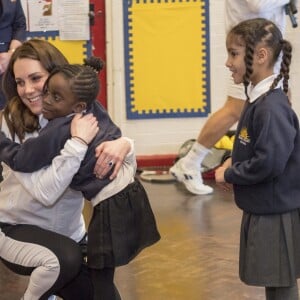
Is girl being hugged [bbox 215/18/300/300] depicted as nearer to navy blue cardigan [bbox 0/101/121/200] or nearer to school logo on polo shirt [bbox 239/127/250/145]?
school logo on polo shirt [bbox 239/127/250/145]

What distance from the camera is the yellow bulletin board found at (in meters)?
5.21

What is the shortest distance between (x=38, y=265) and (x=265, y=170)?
745 mm

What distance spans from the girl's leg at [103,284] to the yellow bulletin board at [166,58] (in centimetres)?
313

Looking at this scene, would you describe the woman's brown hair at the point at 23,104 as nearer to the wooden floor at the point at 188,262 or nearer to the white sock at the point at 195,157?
the wooden floor at the point at 188,262

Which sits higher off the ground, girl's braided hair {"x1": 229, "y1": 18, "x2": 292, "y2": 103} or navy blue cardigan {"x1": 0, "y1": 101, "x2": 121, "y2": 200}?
girl's braided hair {"x1": 229, "y1": 18, "x2": 292, "y2": 103}

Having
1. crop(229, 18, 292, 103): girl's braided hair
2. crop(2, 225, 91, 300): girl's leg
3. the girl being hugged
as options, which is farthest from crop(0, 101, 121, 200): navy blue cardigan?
crop(229, 18, 292, 103): girl's braided hair

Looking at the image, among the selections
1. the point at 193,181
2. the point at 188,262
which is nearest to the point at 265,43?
the point at 188,262

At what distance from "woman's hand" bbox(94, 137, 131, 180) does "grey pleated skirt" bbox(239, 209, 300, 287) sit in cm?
44

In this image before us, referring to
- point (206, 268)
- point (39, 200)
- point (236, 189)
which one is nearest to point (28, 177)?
point (39, 200)

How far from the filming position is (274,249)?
2.22 metres

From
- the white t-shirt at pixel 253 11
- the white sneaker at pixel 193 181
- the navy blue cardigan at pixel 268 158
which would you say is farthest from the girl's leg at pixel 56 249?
the white sneaker at pixel 193 181

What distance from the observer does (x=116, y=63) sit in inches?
209

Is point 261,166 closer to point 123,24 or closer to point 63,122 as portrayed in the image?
point 63,122

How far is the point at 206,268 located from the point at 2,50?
169 centimetres
